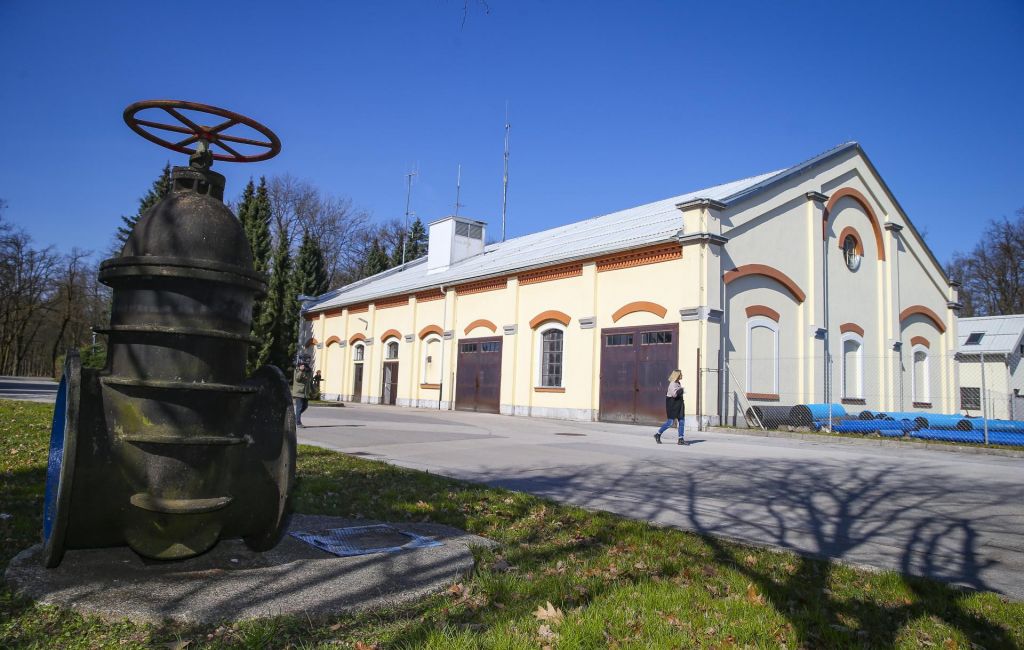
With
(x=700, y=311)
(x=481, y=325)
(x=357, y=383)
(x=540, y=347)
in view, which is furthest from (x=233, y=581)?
(x=357, y=383)

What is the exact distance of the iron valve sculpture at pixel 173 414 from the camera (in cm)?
359

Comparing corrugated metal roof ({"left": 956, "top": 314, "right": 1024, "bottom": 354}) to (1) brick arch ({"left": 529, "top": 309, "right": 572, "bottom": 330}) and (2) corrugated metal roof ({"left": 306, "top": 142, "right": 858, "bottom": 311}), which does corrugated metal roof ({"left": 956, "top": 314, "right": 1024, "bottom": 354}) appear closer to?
(2) corrugated metal roof ({"left": 306, "top": 142, "right": 858, "bottom": 311})

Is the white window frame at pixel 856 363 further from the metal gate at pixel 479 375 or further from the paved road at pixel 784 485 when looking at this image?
the metal gate at pixel 479 375

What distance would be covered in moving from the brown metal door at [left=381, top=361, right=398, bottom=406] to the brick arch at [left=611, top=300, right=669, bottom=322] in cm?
1428

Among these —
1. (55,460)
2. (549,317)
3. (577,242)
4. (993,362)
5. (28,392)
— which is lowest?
(28,392)

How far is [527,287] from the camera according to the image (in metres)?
24.8

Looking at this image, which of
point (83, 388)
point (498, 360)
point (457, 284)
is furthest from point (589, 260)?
point (83, 388)

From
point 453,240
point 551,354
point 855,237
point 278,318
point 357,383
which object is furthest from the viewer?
point 357,383

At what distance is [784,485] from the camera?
8859 mm

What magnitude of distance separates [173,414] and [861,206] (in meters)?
27.8

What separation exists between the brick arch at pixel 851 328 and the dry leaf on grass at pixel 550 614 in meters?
23.5

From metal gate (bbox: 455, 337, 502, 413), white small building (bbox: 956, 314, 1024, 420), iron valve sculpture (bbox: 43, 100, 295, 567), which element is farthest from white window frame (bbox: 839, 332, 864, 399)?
iron valve sculpture (bbox: 43, 100, 295, 567)

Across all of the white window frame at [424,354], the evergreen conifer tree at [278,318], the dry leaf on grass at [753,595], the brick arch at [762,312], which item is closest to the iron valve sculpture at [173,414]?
the dry leaf on grass at [753,595]

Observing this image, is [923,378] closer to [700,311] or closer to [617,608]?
[700,311]
